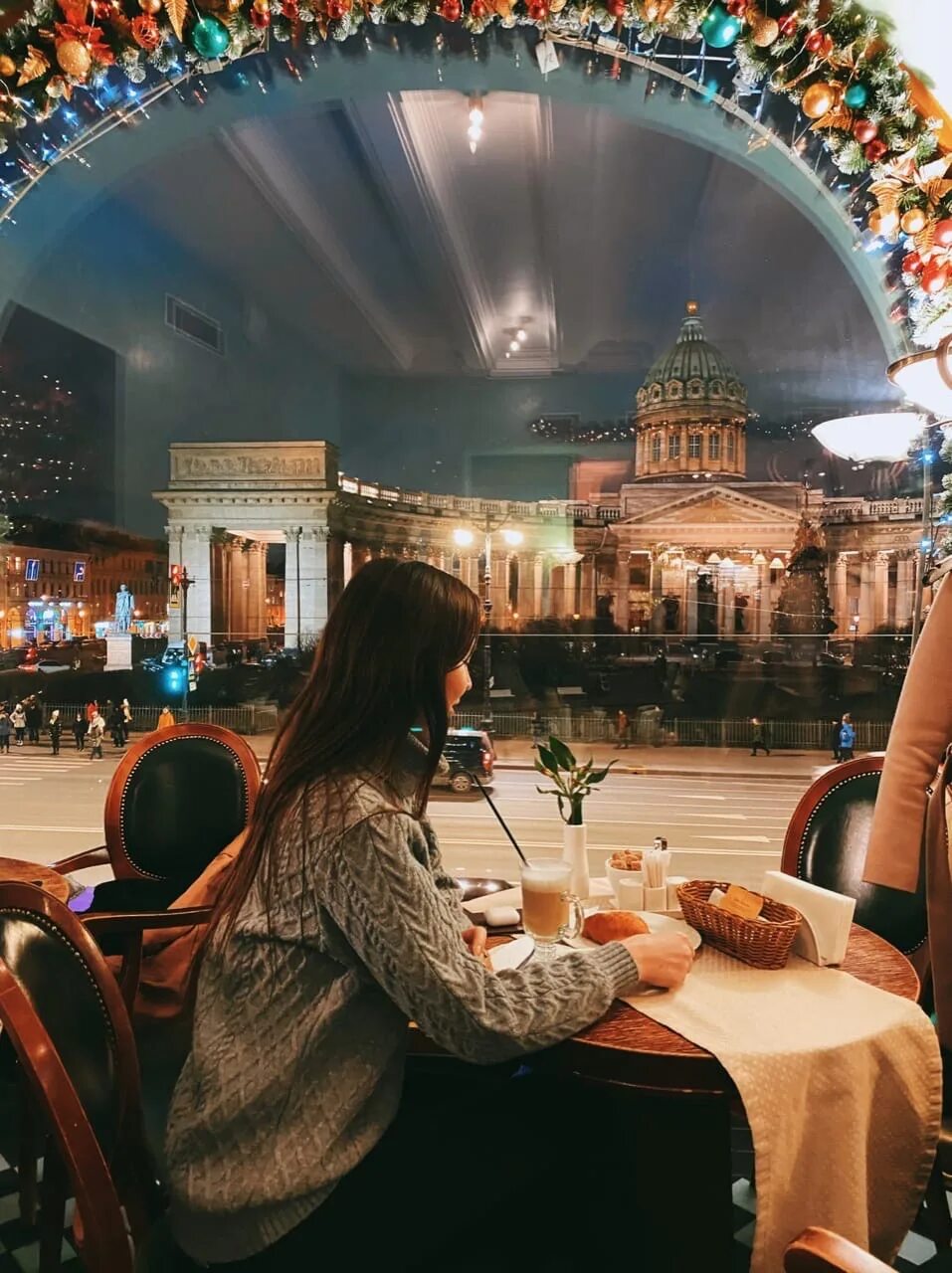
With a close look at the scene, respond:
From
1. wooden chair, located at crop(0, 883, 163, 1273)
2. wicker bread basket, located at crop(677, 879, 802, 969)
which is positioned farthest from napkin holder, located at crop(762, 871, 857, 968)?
wooden chair, located at crop(0, 883, 163, 1273)

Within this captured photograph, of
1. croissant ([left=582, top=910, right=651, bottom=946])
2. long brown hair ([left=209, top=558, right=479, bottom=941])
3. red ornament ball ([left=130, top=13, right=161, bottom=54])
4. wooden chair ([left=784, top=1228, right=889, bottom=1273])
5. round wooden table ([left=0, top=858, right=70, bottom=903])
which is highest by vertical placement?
red ornament ball ([left=130, top=13, right=161, bottom=54])

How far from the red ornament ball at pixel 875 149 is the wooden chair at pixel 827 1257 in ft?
9.23

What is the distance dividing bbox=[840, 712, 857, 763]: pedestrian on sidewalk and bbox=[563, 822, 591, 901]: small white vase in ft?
5.68

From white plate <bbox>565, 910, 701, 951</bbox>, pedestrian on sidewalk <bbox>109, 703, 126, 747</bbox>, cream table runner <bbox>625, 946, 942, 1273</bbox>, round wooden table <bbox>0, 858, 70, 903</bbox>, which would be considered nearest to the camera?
cream table runner <bbox>625, 946, 942, 1273</bbox>

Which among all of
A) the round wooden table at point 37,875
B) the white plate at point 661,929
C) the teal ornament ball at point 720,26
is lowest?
the round wooden table at point 37,875

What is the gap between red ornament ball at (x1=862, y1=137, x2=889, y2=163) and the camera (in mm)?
2574

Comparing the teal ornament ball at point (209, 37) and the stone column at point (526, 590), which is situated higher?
the teal ornament ball at point (209, 37)

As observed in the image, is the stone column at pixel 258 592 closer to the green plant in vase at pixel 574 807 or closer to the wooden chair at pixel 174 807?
the wooden chair at pixel 174 807

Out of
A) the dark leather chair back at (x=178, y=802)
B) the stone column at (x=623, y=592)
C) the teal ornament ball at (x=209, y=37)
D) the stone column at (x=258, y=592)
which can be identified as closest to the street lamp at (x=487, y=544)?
the stone column at (x=623, y=592)

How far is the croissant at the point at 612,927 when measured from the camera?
1.42 m

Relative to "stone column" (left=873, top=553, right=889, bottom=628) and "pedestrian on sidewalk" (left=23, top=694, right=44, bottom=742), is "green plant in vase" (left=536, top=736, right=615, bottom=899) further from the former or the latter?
"pedestrian on sidewalk" (left=23, top=694, right=44, bottom=742)

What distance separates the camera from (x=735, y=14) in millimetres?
2494

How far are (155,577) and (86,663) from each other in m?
0.45

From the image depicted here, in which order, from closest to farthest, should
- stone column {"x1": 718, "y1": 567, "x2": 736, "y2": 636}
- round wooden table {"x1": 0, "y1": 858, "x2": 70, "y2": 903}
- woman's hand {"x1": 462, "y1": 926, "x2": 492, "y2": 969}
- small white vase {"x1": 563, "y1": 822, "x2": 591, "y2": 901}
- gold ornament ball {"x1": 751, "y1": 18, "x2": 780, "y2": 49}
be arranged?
woman's hand {"x1": 462, "y1": 926, "x2": 492, "y2": 969} < small white vase {"x1": 563, "y1": 822, "x2": 591, "y2": 901} < round wooden table {"x1": 0, "y1": 858, "x2": 70, "y2": 903} < gold ornament ball {"x1": 751, "y1": 18, "x2": 780, "y2": 49} < stone column {"x1": 718, "y1": 567, "x2": 736, "y2": 636}
